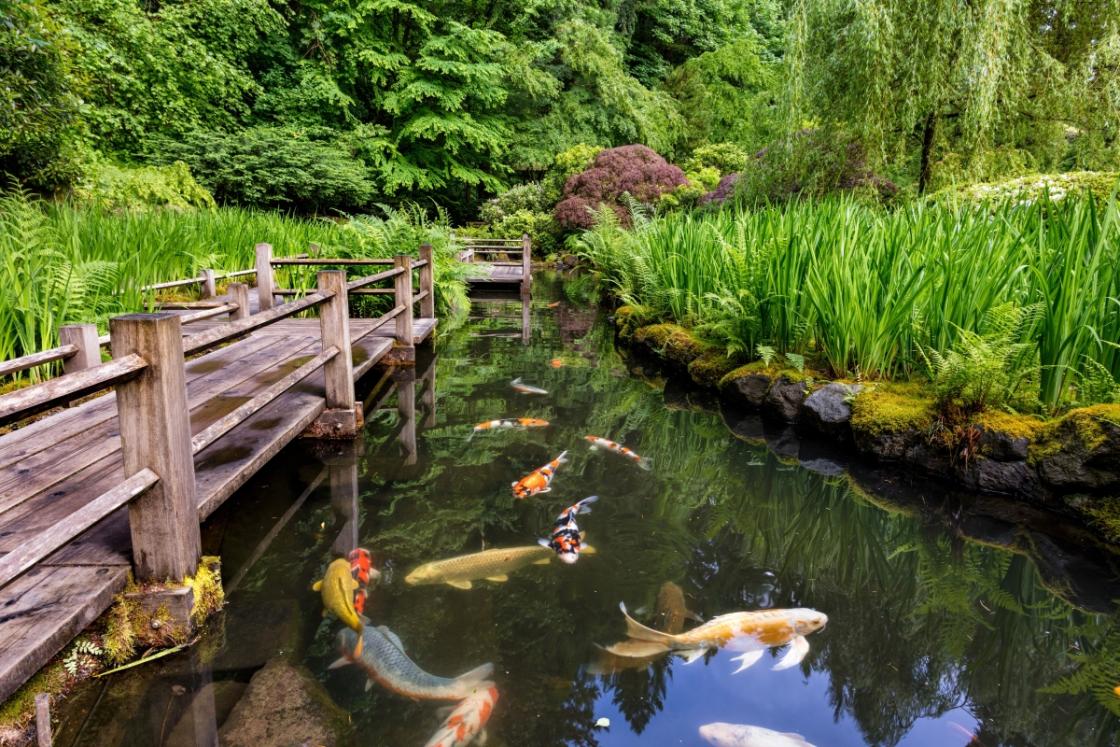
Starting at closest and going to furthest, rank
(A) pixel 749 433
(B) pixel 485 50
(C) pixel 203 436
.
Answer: (C) pixel 203 436 → (A) pixel 749 433 → (B) pixel 485 50

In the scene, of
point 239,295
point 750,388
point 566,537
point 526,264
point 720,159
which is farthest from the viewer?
point 720,159

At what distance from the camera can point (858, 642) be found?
224cm

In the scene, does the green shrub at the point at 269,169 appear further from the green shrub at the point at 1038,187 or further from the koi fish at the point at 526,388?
the green shrub at the point at 1038,187

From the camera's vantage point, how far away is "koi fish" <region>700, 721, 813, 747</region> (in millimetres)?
1802

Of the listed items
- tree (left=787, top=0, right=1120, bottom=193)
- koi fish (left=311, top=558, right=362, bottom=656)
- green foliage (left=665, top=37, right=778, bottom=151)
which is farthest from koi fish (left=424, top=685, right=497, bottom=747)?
green foliage (left=665, top=37, right=778, bottom=151)

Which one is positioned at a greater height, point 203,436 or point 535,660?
point 203,436

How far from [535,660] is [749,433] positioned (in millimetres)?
2801

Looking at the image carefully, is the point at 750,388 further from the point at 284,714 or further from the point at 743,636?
the point at 284,714

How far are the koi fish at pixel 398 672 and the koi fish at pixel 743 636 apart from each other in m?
0.48

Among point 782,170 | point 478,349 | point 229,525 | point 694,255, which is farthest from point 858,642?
point 782,170

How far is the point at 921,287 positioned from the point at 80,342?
15.1ft

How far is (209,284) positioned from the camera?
6371 millimetres

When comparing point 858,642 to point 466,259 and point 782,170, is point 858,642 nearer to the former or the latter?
point 782,170

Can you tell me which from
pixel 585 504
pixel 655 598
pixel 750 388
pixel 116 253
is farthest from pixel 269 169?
pixel 655 598
